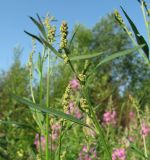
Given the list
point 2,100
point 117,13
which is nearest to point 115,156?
point 117,13

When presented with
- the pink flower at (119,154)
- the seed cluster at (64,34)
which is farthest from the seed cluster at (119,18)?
the pink flower at (119,154)

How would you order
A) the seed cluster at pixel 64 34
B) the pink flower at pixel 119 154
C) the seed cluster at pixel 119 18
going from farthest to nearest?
the pink flower at pixel 119 154 < the seed cluster at pixel 119 18 < the seed cluster at pixel 64 34

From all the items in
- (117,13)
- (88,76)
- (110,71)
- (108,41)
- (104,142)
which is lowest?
(104,142)

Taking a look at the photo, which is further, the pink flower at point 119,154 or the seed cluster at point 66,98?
the pink flower at point 119,154

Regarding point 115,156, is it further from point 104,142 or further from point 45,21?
point 104,142

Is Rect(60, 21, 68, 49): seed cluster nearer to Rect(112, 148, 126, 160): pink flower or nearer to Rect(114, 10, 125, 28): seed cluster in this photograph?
Rect(114, 10, 125, 28): seed cluster

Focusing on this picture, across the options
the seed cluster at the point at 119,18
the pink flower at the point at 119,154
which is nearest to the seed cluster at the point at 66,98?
the seed cluster at the point at 119,18

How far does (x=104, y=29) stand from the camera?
46031 mm

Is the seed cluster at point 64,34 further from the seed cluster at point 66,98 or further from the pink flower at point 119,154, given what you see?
the pink flower at point 119,154

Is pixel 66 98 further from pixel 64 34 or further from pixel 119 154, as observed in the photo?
pixel 119 154

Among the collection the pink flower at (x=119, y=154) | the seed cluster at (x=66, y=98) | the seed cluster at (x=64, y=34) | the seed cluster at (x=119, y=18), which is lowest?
the pink flower at (x=119, y=154)

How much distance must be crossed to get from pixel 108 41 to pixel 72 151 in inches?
1622

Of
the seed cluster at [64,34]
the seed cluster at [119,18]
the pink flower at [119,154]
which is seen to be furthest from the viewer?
the pink flower at [119,154]

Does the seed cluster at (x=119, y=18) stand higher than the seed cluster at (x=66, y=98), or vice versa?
the seed cluster at (x=119, y=18)
